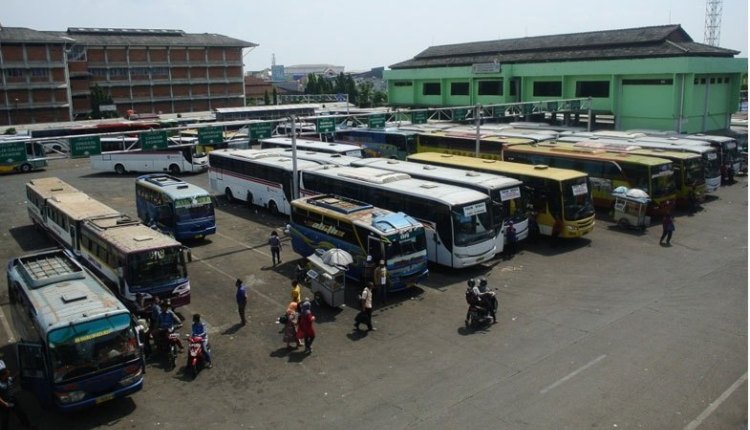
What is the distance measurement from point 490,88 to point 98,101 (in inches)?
1981

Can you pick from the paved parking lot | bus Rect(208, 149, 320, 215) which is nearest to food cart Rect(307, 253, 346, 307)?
the paved parking lot

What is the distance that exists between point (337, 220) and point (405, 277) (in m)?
3.12

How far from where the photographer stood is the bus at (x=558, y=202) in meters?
23.6

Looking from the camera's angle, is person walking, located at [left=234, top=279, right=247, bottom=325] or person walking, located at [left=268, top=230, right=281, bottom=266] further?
person walking, located at [left=268, top=230, right=281, bottom=266]

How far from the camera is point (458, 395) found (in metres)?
12.6

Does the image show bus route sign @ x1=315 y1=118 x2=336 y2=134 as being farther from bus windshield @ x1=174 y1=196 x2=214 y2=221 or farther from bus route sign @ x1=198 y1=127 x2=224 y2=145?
bus windshield @ x1=174 y1=196 x2=214 y2=221

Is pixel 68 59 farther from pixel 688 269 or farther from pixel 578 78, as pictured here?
pixel 688 269

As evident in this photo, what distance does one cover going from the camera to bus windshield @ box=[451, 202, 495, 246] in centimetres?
2017

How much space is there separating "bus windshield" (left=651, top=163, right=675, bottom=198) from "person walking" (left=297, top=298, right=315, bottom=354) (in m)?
18.7

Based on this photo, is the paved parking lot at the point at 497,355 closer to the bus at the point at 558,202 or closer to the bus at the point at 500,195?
the bus at the point at 500,195

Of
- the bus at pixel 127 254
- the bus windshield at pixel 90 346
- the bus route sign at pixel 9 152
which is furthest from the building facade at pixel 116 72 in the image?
the bus windshield at pixel 90 346

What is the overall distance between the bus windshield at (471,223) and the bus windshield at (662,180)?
10592mm

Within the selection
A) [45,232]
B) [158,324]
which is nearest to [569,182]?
[158,324]

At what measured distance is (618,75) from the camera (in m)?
49.9
